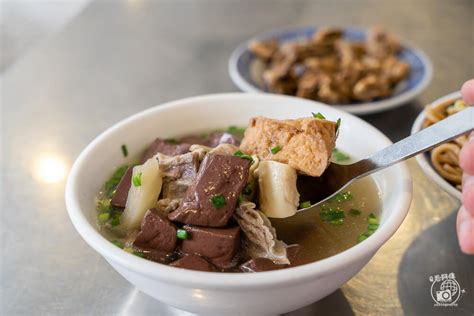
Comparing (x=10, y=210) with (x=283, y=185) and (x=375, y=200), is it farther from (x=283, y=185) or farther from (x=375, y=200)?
(x=375, y=200)

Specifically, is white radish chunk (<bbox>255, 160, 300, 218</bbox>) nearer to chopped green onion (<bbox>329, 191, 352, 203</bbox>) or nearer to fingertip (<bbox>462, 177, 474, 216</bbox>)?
chopped green onion (<bbox>329, 191, 352, 203</bbox>)

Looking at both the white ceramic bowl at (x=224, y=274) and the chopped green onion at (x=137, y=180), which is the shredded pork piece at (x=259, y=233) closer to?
the white ceramic bowl at (x=224, y=274)

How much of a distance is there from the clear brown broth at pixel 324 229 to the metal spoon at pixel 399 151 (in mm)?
68

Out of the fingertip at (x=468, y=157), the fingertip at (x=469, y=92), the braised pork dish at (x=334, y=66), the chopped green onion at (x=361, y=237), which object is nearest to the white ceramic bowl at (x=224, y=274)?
the chopped green onion at (x=361, y=237)

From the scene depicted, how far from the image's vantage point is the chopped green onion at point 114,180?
1.87 metres

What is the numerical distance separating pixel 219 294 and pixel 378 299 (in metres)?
0.78

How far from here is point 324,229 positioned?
5.82ft

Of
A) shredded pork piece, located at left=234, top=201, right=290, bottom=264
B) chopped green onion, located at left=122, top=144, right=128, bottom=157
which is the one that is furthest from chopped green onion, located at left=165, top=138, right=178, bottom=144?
shredded pork piece, located at left=234, top=201, right=290, bottom=264

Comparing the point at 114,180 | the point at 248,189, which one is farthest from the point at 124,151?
the point at 248,189

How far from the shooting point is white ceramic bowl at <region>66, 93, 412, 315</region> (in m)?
1.31

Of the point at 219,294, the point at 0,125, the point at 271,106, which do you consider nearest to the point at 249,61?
the point at 271,106

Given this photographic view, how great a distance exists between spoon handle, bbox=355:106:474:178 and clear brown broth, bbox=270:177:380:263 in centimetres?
19

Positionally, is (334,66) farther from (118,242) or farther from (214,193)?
(118,242)

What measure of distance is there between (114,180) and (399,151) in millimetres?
1059
